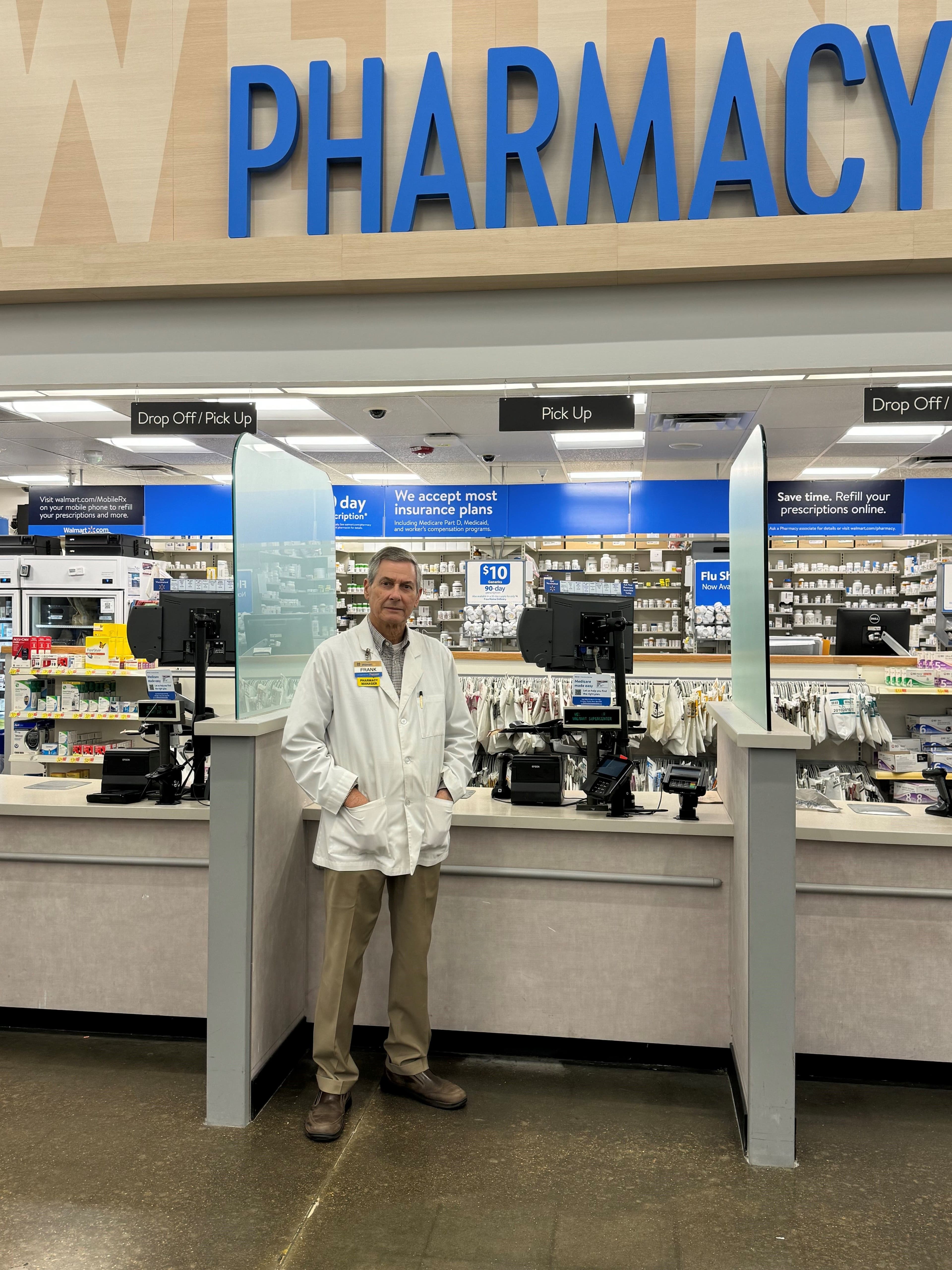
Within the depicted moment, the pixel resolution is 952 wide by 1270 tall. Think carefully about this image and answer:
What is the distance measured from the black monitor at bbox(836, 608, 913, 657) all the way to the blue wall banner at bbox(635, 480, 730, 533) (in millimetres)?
2976

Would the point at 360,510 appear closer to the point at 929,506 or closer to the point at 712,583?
the point at 712,583

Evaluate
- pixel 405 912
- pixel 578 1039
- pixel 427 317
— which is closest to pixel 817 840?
pixel 578 1039

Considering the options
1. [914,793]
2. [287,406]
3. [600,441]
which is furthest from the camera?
[600,441]

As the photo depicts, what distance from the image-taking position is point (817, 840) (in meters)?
3.29

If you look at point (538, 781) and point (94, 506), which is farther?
point (94, 506)

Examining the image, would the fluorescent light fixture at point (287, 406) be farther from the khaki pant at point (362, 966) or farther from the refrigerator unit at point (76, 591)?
the khaki pant at point (362, 966)

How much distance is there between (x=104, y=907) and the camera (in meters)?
3.60

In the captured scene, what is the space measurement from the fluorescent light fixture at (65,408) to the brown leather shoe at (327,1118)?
20.3 ft

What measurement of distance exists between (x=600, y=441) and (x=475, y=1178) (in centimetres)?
786

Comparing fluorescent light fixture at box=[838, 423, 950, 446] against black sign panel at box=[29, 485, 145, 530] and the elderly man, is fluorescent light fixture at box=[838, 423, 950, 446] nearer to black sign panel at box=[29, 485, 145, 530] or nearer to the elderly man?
the elderly man

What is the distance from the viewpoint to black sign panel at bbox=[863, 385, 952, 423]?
173 inches

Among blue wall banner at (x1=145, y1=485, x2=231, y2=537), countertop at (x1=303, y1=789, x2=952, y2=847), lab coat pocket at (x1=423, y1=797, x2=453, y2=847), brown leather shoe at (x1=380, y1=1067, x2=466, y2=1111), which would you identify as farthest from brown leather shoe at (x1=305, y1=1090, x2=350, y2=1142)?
blue wall banner at (x1=145, y1=485, x2=231, y2=537)

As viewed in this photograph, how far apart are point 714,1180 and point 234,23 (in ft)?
17.3

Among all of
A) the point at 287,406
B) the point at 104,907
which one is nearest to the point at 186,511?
the point at 287,406
